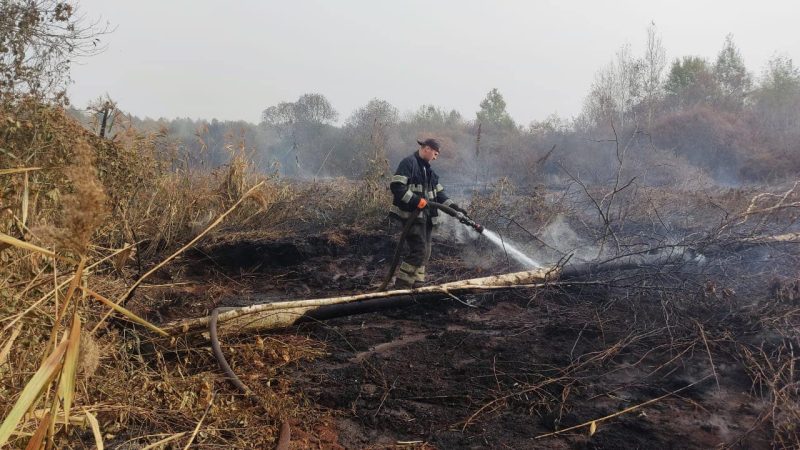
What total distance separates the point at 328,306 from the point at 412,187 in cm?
215

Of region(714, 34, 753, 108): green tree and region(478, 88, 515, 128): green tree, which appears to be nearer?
region(714, 34, 753, 108): green tree

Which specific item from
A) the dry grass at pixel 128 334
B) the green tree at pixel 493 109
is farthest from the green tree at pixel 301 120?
the dry grass at pixel 128 334

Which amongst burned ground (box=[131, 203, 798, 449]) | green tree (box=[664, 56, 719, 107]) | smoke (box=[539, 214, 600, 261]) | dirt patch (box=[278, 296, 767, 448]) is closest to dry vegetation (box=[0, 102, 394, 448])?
burned ground (box=[131, 203, 798, 449])

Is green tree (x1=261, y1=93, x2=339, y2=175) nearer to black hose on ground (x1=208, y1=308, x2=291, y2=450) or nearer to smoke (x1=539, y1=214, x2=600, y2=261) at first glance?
smoke (x1=539, y1=214, x2=600, y2=261)

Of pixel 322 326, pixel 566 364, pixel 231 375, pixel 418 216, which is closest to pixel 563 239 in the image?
pixel 418 216

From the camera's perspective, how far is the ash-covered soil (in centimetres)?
304

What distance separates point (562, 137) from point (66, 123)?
22.0 m

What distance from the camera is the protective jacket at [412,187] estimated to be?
589cm

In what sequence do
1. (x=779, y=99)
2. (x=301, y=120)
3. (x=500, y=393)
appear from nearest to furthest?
(x=500, y=393) → (x=779, y=99) → (x=301, y=120)

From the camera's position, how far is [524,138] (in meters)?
24.8

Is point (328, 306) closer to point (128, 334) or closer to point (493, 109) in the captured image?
point (128, 334)

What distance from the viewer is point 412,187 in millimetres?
6168

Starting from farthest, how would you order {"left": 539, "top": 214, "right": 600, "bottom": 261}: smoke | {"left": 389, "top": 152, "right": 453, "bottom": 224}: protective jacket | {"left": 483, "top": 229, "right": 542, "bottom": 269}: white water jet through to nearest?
{"left": 539, "top": 214, "right": 600, "bottom": 261}: smoke
{"left": 483, "top": 229, "right": 542, "bottom": 269}: white water jet
{"left": 389, "top": 152, "right": 453, "bottom": 224}: protective jacket

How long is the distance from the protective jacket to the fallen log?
3.88ft
